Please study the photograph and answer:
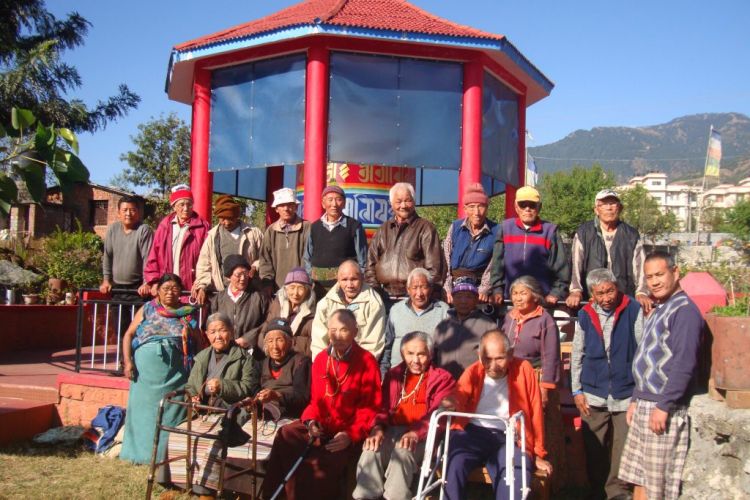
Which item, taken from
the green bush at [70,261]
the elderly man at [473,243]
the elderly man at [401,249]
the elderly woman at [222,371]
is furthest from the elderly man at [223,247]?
the green bush at [70,261]

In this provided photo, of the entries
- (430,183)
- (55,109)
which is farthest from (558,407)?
(55,109)

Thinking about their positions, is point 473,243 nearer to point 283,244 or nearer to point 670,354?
point 283,244

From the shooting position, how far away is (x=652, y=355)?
4.26 m

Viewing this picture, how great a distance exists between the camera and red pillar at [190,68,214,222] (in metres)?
11.4

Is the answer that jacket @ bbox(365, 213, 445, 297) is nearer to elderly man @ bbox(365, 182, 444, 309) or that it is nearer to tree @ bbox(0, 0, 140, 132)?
elderly man @ bbox(365, 182, 444, 309)

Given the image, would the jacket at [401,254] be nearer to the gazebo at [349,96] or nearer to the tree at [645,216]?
the gazebo at [349,96]

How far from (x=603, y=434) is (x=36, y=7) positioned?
1542 cm

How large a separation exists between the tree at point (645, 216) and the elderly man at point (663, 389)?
57235mm

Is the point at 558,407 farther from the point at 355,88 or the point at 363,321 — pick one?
the point at 355,88

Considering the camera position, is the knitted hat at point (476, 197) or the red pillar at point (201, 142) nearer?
the knitted hat at point (476, 197)

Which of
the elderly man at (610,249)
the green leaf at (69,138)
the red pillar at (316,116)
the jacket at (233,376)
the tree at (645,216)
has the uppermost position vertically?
the tree at (645,216)

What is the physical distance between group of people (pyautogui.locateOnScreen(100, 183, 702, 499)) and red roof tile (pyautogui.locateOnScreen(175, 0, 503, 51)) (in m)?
4.49

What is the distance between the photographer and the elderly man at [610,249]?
18.5ft

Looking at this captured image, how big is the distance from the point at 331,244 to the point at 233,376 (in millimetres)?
1630
